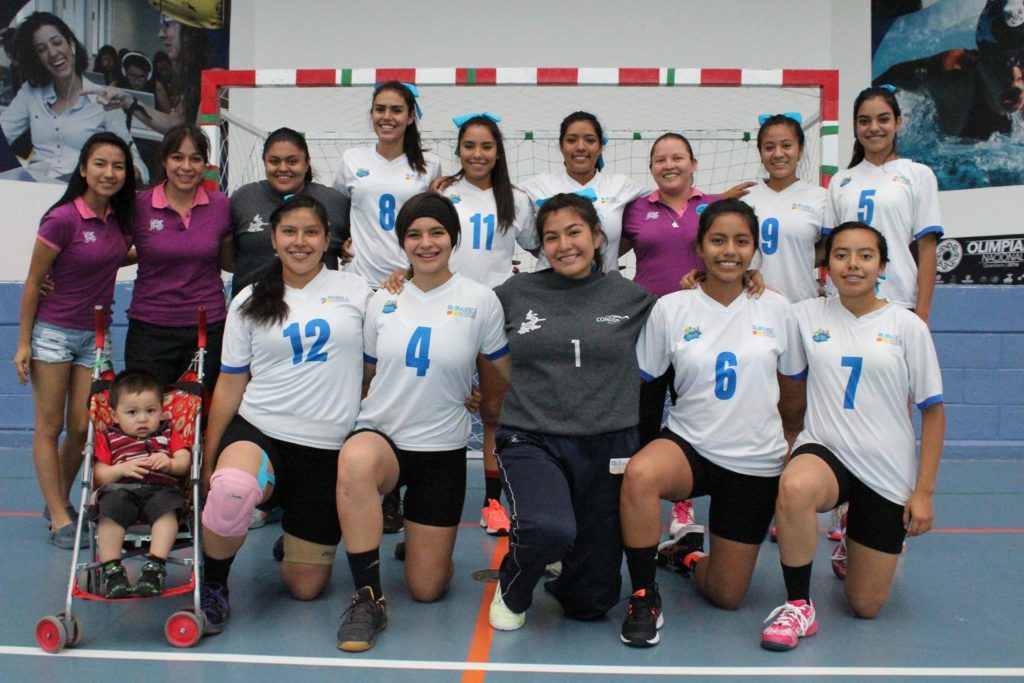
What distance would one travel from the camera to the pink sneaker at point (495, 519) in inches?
163

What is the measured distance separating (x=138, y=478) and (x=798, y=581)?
2.34 metres

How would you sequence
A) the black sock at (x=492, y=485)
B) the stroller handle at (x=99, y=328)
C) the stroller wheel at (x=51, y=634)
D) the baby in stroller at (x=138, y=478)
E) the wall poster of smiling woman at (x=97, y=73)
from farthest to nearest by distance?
1. the wall poster of smiling woman at (x=97, y=73)
2. the black sock at (x=492, y=485)
3. the stroller handle at (x=99, y=328)
4. the baby in stroller at (x=138, y=478)
5. the stroller wheel at (x=51, y=634)

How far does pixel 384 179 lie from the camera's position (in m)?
3.98

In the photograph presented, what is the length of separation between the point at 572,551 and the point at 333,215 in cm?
197

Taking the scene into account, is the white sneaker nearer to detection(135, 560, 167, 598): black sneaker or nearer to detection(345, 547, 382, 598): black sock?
detection(345, 547, 382, 598): black sock

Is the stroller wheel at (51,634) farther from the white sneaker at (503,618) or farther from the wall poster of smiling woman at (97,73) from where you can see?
the wall poster of smiling woman at (97,73)

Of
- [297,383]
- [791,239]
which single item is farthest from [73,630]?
[791,239]

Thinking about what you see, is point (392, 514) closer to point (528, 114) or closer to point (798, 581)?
point (798, 581)

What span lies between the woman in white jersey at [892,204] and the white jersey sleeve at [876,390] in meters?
0.77

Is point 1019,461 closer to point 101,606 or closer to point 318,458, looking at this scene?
point 318,458

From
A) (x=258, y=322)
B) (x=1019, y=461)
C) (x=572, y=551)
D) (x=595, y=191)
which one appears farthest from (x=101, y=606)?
(x=1019, y=461)

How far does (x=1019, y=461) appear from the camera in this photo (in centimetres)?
601

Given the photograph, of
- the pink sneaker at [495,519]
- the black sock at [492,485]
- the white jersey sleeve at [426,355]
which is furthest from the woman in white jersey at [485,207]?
the white jersey sleeve at [426,355]

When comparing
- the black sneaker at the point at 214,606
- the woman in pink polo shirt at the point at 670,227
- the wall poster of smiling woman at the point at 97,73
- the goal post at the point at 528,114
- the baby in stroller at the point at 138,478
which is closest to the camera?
the baby in stroller at the point at 138,478
